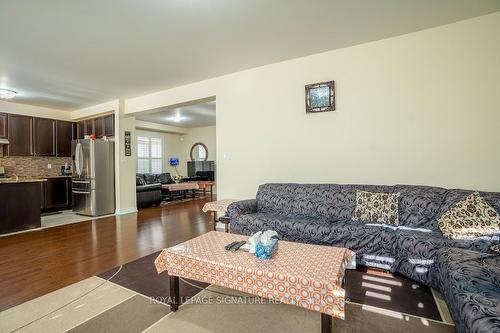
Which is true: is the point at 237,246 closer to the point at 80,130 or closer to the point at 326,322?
the point at 326,322

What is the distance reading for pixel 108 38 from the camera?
2.84 metres

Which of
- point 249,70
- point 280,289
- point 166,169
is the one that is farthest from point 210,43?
point 166,169

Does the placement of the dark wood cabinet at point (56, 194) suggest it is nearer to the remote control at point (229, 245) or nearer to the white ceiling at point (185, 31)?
the white ceiling at point (185, 31)

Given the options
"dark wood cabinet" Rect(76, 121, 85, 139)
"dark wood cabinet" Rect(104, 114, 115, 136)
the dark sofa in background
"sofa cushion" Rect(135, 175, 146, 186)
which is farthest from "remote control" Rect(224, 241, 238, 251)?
"dark wood cabinet" Rect(76, 121, 85, 139)

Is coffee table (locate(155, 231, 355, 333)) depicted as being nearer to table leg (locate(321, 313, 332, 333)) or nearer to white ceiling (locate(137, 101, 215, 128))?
table leg (locate(321, 313, 332, 333))

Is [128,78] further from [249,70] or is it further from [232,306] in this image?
[232,306]

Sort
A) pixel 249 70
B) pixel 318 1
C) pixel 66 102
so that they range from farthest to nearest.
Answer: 1. pixel 66 102
2. pixel 249 70
3. pixel 318 1

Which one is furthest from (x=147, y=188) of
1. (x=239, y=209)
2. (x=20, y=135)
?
(x=239, y=209)

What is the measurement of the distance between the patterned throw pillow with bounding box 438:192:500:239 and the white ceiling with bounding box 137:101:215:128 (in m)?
5.06

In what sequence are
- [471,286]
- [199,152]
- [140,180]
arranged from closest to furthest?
[471,286] → [140,180] → [199,152]

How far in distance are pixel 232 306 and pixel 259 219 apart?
Answer: 1134mm

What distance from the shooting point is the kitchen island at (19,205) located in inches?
158

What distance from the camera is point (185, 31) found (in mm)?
2713

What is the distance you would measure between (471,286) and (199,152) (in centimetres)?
939
